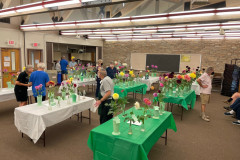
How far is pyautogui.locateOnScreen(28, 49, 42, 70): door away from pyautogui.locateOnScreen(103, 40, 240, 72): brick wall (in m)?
5.88

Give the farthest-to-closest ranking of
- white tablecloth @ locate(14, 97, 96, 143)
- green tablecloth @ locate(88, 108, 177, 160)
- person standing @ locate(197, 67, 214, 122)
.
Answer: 1. person standing @ locate(197, 67, 214, 122)
2. white tablecloth @ locate(14, 97, 96, 143)
3. green tablecloth @ locate(88, 108, 177, 160)

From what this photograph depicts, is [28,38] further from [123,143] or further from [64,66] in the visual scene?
[123,143]

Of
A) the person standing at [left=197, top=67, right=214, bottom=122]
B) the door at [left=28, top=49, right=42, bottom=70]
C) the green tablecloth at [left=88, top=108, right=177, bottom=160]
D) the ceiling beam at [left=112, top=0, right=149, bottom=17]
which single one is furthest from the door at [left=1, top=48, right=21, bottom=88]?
the person standing at [left=197, top=67, right=214, bottom=122]

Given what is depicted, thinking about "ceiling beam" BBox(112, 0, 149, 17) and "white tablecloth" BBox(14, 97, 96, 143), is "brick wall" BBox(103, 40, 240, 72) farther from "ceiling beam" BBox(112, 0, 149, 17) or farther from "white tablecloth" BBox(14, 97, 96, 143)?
"white tablecloth" BBox(14, 97, 96, 143)

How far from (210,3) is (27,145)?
5289 mm

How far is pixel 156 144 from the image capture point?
344 cm

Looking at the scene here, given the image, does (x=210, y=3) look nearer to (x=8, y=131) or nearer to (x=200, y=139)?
(x=200, y=139)

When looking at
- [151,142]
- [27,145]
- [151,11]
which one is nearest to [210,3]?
[151,142]

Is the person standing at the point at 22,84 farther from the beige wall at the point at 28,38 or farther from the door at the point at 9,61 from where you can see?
the beige wall at the point at 28,38

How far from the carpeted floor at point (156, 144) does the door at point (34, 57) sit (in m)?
4.92

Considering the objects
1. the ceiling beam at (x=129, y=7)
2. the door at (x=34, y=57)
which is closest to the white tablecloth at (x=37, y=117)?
the ceiling beam at (x=129, y=7)

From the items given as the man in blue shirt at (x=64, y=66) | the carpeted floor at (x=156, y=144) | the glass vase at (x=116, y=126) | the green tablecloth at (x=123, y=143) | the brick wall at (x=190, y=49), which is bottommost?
the carpeted floor at (x=156, y=144)

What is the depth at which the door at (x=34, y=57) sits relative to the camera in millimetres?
9102

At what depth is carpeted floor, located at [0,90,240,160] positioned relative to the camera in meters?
3.03
